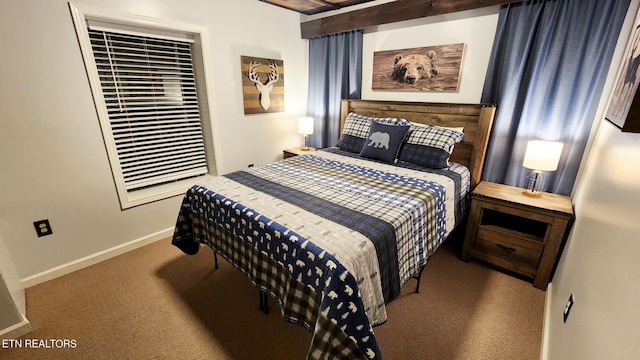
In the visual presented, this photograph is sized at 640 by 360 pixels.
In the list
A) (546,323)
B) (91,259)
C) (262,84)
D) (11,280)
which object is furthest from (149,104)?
(546,323)

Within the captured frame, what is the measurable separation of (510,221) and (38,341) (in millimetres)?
3401

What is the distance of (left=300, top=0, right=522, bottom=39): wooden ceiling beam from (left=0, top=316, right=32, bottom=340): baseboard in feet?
11.9

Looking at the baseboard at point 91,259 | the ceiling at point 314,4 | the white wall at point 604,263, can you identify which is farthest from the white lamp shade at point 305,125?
Answer: the white wall at point 604,263

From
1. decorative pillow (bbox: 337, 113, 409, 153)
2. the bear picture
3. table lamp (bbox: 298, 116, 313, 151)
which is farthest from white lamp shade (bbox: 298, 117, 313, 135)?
the bear picture

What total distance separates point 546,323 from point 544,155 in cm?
113

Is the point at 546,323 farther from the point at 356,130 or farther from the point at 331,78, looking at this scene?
the point at 331,78

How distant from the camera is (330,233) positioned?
1334 millimetres

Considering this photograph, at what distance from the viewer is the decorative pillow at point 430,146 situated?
7.73ft

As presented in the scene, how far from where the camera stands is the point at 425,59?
8.93 feet

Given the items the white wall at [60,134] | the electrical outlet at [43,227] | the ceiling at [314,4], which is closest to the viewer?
the white wall at [60,134]

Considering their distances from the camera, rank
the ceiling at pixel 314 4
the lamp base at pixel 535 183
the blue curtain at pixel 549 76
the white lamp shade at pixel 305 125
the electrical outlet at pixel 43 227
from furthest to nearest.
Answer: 1. the white lamp shade at pixel 305 125
2. the ceiling at pixel 314 4
3. the lamp base at pixel 535 183
4. the electrical outlet at pixel 43 227
5. the blue curtain at pixel 549 76

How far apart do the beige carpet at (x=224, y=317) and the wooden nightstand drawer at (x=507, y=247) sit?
162 mm

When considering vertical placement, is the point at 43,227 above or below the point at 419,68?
below

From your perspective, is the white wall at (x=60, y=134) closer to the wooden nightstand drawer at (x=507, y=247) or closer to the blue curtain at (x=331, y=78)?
the blue curtain at (x=331, y=78)
